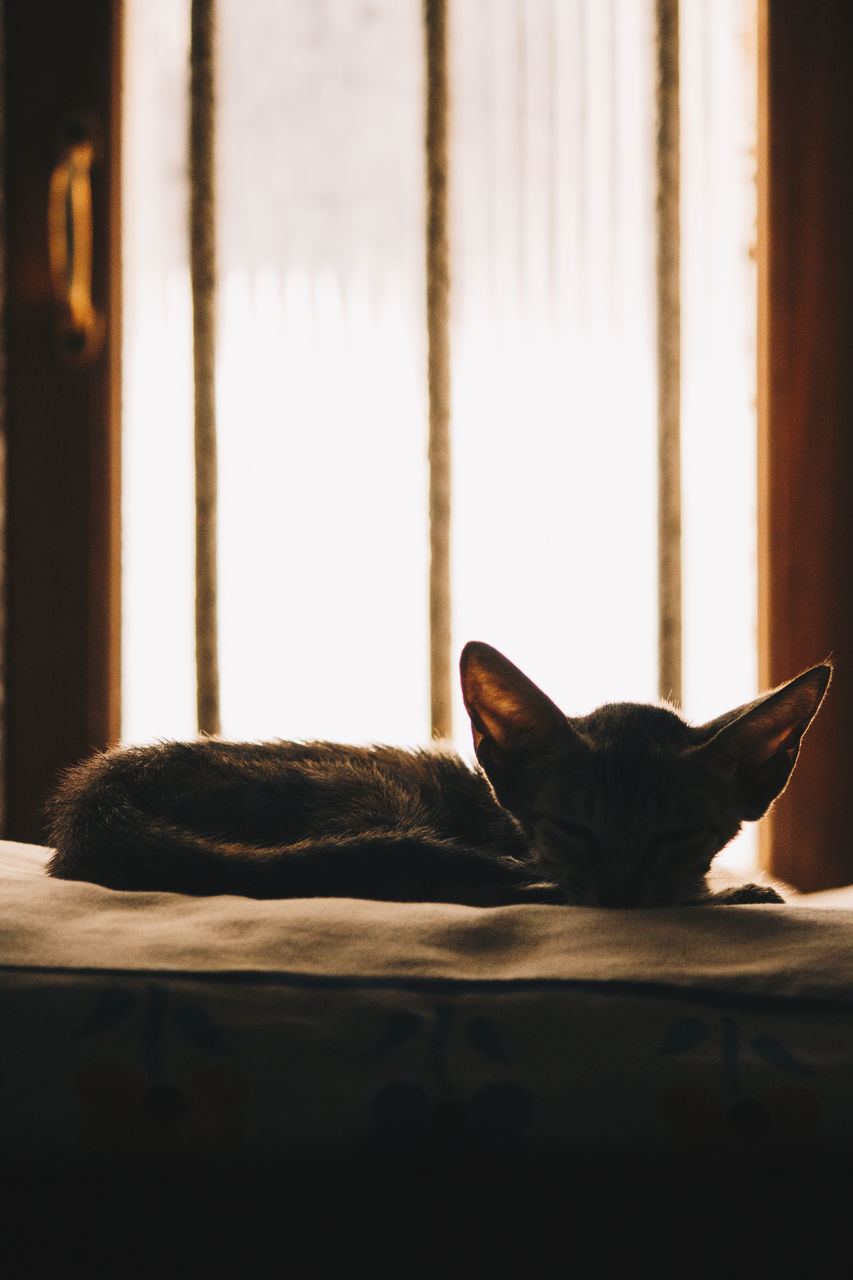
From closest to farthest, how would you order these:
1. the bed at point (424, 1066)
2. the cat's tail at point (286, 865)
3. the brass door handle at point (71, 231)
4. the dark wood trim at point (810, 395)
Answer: the bed at point (424, 1066) < the cat's tail at point (286, 865) < the brass door handle at point (71, 231) < the dark wood trim at point (810, 395)

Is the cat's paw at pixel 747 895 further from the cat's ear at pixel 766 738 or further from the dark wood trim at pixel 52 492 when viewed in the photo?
the dark wood trim at pixel 52 492

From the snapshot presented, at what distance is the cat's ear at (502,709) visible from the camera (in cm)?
81

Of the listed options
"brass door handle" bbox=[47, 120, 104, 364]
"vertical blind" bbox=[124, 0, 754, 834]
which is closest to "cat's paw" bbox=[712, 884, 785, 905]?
"vertical blind" bbox=[124, 0, 754, 834]

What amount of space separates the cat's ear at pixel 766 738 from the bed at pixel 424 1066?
0.26 meters

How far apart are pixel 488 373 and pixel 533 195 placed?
448 millimetres

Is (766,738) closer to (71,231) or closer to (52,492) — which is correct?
(52,492)

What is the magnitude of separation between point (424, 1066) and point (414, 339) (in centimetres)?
200

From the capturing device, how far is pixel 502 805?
884mm

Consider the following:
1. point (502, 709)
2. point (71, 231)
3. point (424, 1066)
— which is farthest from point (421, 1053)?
point (71, 231)

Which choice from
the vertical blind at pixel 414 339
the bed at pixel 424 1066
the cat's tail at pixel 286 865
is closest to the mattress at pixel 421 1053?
the bed at pixel 424 1066

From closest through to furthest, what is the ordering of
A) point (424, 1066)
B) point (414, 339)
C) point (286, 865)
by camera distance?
point (424, 1066)
point (286, 865)
point (414, 339)

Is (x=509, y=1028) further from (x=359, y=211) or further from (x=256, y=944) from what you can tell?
(x=359, y=211)

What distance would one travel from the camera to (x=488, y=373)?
2260 mm

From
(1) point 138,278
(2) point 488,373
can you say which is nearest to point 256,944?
(2) point 488,373
